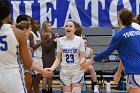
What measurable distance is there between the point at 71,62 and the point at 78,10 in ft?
17.1

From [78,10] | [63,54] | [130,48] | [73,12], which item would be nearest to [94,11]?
[78,10]

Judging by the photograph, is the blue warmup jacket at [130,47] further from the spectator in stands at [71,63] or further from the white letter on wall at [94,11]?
the white letter on wall at [94,11]

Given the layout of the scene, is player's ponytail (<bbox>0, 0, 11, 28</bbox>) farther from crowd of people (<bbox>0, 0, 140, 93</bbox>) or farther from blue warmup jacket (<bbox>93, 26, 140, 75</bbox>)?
blue warmup jacket (<bbox>93, 26, 140, 75</bbox>)

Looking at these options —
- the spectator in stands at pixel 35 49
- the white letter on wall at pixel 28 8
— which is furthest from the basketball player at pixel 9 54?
the white letter on wall at pixel 28 8

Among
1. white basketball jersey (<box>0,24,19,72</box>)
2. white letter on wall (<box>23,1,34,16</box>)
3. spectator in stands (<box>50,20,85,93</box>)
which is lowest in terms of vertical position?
spectator in stands (<box>50,20,85,93</box>)

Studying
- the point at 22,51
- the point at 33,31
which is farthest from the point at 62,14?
the point at 22,51

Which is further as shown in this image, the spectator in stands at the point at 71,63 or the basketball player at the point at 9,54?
the spectator in stands at the point at 71,63

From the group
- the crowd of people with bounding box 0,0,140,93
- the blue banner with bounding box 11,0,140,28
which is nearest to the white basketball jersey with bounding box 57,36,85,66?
the crowd of people with bounding box 0,0,140,93

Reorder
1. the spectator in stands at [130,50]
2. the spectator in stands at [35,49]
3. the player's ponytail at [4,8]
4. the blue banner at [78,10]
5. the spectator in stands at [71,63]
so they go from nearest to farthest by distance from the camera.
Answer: the player's ponytail at [4,8] < the spectator in stands at [130,50] < the spectator in stands at [71,63] < the spectator in stands at [35,49] < the blue banner at [78,10]

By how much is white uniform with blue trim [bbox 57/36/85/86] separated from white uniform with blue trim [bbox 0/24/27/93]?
2552mm

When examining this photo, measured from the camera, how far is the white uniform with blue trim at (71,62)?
6449 mm

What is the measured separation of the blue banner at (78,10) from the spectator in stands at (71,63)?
4.87 meters

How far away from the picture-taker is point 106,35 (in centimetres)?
1272

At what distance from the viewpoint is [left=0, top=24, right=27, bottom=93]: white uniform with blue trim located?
3.84 m
